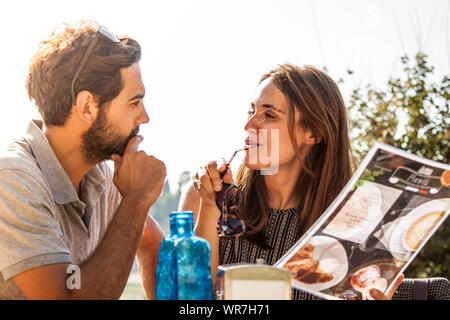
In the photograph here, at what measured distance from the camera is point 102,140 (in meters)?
1.86

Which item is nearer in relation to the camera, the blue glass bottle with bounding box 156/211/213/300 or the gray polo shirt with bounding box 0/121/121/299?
the blue glass bottle with bounding box 156/211/213/300

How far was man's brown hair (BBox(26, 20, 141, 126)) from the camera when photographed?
1.79m

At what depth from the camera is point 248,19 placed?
512cm

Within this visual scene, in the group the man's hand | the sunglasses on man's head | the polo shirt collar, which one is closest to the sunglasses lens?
the man's hand

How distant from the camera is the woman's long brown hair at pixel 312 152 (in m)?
2.32

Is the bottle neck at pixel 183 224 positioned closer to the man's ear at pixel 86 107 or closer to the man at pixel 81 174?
the man at pixel 81 174

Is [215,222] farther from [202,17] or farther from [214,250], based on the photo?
[202,17]

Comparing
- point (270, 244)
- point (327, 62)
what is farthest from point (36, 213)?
point (327, 62)

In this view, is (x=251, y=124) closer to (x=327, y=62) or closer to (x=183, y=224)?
(x=183, y=224)

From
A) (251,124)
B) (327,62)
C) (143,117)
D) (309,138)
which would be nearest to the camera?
(143,117)

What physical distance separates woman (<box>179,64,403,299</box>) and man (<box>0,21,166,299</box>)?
480 millimetres

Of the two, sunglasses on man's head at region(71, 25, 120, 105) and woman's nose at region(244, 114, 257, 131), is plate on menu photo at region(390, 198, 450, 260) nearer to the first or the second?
woman's nose at region(244, 114, 257, 131)

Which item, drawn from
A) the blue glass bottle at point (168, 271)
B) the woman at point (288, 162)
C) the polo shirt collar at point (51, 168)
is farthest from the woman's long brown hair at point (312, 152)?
the blue glass bottle at point (168, 271)

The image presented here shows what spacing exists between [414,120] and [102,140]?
310cm
